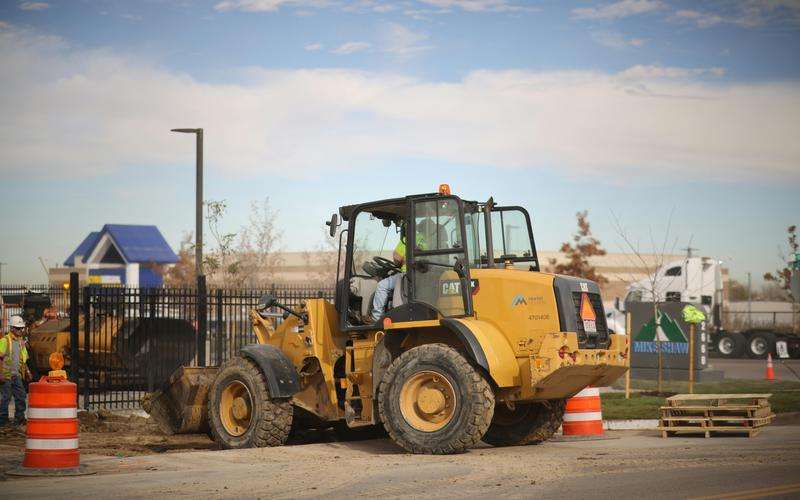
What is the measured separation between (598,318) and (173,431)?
6501 mm

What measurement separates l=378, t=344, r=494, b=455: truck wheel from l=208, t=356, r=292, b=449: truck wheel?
1739mm

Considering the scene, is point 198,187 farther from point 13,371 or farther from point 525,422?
point 525,422

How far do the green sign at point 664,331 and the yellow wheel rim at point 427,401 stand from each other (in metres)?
15.2

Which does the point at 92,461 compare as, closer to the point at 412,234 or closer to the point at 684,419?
the point at 412,234

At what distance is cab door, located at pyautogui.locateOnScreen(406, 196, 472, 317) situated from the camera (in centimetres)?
1278

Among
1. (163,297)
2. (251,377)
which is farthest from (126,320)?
(251,377)

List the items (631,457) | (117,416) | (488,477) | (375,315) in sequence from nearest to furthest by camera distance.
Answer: (488,477) → (631,457) → (375,315) → (117,416)

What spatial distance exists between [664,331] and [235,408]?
16.1 m

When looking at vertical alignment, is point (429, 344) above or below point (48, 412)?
above

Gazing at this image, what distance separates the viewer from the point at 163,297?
2092 cm

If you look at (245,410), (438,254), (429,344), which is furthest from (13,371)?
(438,254)

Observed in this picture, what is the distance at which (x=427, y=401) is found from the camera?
1265 cm

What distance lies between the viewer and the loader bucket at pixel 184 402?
604 inches

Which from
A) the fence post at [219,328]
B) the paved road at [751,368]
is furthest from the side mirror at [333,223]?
the paved road at [751,368]
